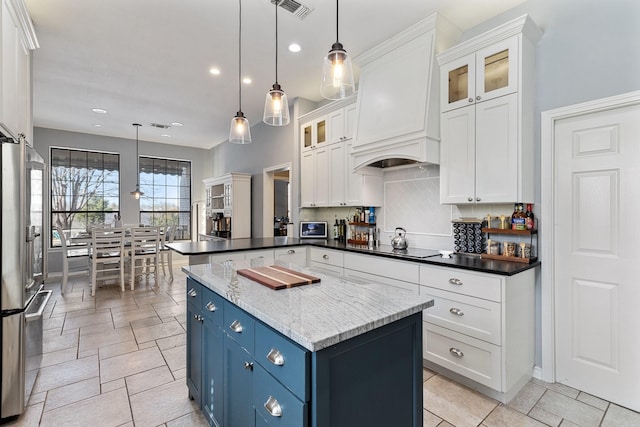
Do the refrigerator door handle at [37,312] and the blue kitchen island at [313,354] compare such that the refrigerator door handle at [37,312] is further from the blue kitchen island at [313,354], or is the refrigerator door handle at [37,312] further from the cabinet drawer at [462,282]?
the cabinet drawer at [462,282]

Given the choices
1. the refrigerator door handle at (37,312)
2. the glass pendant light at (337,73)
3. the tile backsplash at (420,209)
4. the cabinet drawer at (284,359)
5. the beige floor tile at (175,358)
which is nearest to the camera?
the cabinet drawer at (284,359)

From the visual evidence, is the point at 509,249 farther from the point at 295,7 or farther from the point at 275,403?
the point at 295,7

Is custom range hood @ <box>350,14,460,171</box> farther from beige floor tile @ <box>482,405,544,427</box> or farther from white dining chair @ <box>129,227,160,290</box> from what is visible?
white dining chair @ <box>129,227,160,290</box>

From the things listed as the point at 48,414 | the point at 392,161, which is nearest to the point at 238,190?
the point at 392,161

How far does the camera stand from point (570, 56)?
2.32 m

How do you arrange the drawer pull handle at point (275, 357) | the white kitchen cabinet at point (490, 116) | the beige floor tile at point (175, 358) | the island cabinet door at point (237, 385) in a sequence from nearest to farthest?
the drawer pull handle at point (275, 357) → the island cabinet door at point (237, 385) → the white kitchen cabinet at point (490, 116) → the beige floor tile at point (175, 358)

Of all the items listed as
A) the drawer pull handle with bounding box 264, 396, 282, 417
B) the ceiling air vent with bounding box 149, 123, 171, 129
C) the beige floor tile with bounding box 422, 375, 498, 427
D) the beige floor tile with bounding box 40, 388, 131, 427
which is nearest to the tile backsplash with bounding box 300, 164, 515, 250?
the beige floor tile with bounding box 422, 375, 498, 427

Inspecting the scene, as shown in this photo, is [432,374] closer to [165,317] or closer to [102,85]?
[165,317]

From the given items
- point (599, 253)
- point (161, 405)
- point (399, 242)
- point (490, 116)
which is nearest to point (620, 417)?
point (599, 253)

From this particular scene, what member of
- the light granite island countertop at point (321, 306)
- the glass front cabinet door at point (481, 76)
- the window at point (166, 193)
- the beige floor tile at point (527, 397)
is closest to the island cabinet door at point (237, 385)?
the light granite island countertop at point (321, 306)

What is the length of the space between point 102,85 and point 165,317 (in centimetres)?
334

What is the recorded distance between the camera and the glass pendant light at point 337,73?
1839 millimetres

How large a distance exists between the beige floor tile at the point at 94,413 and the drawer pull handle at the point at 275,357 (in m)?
1.54

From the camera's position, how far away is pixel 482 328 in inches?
87.3
